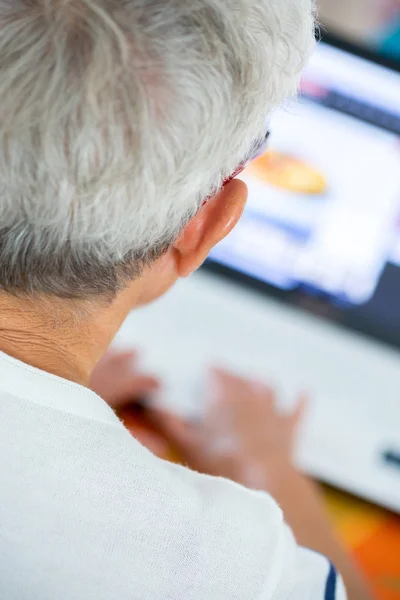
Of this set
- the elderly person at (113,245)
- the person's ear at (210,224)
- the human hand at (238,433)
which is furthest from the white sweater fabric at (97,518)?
the human hand at (238,433)

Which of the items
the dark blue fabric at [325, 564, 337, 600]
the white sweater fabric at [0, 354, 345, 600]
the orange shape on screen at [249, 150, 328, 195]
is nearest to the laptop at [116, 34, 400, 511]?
the orange shape on screen at [249, 150, 328, 195]

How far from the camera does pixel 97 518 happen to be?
0.44m

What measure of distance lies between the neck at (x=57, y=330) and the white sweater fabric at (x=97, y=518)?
0.08 feet

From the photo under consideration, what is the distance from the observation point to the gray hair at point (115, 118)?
37 cm

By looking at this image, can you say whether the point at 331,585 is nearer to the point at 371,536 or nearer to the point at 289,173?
the point at 371,536

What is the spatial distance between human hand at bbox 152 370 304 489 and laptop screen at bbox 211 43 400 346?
0.46 ft

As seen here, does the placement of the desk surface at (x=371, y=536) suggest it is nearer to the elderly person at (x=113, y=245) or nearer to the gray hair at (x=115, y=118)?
the elderly person at (x=113, y=245)

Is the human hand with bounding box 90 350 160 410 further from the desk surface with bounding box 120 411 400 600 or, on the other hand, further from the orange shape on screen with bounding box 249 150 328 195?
the orange shape on screen with bounding box 249 150 328 195

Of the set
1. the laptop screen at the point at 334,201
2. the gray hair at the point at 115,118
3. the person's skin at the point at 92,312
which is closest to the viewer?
the gray hair at the point at 115,118

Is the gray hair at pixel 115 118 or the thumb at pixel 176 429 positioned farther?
the thumb at pixel 176 429

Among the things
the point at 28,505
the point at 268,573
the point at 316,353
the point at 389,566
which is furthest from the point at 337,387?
the point at 28,505

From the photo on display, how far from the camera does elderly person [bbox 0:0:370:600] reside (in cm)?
37

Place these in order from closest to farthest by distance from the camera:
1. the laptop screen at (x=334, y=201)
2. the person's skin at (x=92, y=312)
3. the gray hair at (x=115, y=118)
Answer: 1. the gray hair at (x=115, y=118)
2. the person's skin at (x=92, y=312)
3. the laptop screen at (x=334, y=201)

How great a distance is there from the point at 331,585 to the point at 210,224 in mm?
289
